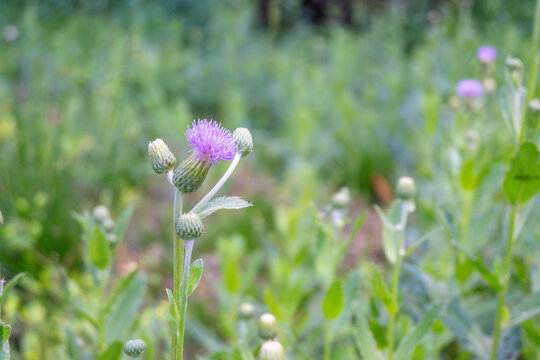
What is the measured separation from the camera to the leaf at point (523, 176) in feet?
3.51

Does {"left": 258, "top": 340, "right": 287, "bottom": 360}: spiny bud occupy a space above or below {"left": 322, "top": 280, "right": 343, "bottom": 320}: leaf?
below

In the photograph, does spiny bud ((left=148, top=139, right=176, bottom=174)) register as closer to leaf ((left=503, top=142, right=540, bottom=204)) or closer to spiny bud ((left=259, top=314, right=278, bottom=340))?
spiny bud ((left=259, top=314, right=278, bottom=340))

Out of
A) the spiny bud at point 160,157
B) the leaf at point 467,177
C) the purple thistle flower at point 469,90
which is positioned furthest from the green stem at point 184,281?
the purple thistle flower at point 469,90

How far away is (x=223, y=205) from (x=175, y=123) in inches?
93.9

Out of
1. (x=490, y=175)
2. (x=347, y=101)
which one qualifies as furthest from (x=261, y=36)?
(x=490, y=175)

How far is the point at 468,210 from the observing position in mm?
1634

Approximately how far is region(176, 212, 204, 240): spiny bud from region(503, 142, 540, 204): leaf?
69cm

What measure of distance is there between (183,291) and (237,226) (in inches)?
67.3

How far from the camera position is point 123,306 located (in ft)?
A: 3.99

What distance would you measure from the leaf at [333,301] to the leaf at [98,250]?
0.48 meters

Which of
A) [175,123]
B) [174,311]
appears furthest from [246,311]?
[175,123]

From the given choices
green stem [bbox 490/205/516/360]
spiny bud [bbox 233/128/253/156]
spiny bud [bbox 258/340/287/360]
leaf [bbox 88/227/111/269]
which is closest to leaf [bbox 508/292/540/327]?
green stem [bbox 490/205/516/360]

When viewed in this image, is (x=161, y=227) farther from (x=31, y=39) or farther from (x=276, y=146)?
(x=31, y=39)

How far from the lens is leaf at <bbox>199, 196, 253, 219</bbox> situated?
0.73m
